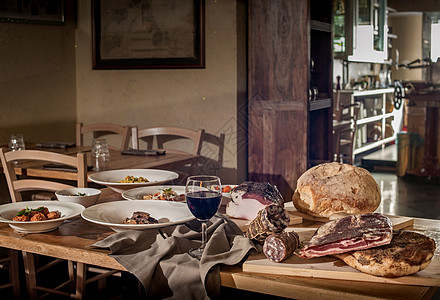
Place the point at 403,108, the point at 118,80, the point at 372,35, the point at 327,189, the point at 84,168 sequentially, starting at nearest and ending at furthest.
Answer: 1. the point at 327,189
2. the point at 84,168
3. the point at 118,80
4. the point at 372,35
5. the point at 403,108

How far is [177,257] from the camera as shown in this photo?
1.33 meters

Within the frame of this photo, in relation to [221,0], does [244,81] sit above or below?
below

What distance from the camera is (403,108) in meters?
10.4

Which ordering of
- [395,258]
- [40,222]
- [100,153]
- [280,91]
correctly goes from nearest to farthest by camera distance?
[395,258] → [40,222] → [100,153] → [280,91]

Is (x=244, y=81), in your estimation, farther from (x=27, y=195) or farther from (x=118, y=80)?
(x=27, y=195)

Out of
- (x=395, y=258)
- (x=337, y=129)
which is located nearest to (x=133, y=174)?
(x=395, y=258)

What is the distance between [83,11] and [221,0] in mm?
1246

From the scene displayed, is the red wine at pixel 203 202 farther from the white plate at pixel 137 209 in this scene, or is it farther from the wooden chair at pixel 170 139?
the wooden chair at pixel 170 139

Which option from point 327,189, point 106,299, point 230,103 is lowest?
point 106,299

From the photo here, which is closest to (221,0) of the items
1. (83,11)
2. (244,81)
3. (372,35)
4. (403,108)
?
(244,81)

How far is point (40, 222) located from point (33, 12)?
115 inches

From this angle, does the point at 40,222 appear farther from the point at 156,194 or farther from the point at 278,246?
the point at 278,246

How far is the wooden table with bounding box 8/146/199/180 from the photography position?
293cm

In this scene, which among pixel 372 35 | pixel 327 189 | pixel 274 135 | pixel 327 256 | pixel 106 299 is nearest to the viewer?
pixel 327 256
